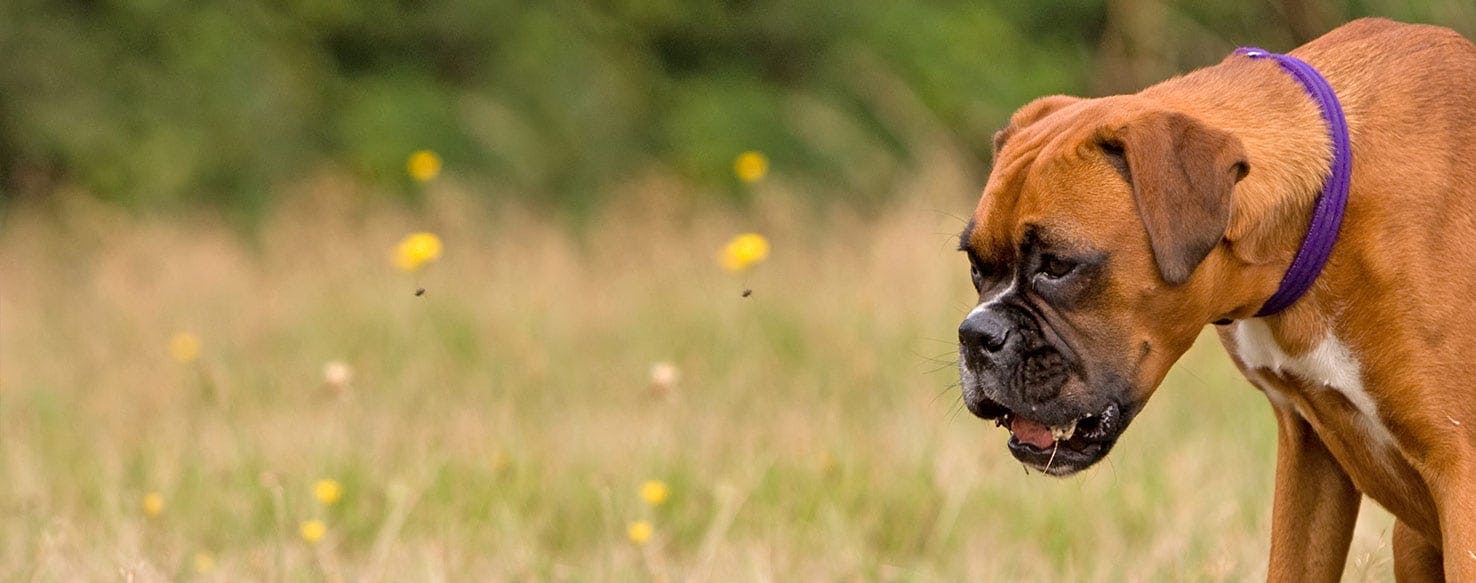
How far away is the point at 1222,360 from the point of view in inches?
287

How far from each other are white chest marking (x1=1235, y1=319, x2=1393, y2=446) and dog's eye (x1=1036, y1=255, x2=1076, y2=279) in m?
0.55

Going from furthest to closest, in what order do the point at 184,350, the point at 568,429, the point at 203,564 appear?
the point at 184,350
the point at 568,429
the point at 203,564

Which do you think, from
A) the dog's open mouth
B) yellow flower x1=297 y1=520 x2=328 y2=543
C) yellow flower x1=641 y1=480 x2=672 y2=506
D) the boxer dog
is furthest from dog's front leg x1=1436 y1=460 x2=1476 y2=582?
yellow flower x1=297 y1=520 x2=328 y2=543

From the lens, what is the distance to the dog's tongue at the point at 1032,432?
155 inches

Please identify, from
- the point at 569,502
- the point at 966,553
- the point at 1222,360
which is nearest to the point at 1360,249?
the point at 966,553

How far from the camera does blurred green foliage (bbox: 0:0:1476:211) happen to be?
12305 millimetres

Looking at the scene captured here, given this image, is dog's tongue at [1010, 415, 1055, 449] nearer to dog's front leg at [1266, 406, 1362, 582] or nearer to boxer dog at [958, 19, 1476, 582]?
boxer dog at [958, 19, 1476, 582]

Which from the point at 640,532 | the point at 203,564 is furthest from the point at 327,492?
the point at 640,532

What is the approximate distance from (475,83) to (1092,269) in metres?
8.63

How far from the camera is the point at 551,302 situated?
862cm

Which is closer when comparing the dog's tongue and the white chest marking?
the white chest marking

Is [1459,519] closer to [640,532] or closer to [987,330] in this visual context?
[987,330]

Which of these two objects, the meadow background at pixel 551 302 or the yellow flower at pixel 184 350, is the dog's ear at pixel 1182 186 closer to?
the meadow background at pixel 551 302

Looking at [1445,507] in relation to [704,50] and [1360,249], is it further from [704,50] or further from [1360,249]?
[704,50]
